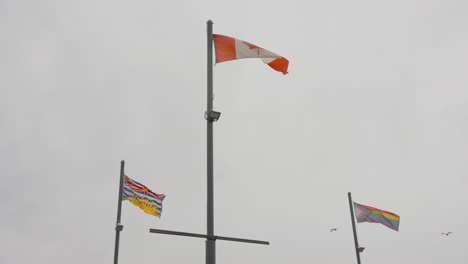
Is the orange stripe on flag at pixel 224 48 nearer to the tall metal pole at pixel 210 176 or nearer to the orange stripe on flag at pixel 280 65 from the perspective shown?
the tall metal pole at pixel 210 176

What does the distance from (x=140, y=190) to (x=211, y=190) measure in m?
10.2

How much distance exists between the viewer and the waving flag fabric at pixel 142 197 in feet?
55.3

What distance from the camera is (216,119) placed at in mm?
8453

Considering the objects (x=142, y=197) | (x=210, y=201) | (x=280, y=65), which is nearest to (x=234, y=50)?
(x=280, y=65)

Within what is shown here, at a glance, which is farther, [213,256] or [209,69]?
[209,69]

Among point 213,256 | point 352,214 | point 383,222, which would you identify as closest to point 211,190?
point 213,256

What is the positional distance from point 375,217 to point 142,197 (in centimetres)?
1273

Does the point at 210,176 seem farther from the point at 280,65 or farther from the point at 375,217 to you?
the point at 375,217

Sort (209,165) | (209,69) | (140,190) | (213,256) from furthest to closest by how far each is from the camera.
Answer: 1. (140,190)
2. (209,69)
3. (209,165)
4. (213,256)

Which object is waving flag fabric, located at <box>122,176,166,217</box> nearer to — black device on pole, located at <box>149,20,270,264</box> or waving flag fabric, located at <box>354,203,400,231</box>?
black device on pole, located at <box>149,20,270,264</box>

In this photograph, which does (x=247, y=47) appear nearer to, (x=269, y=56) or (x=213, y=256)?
(x=269, y=56)

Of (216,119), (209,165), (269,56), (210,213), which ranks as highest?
(269,56)

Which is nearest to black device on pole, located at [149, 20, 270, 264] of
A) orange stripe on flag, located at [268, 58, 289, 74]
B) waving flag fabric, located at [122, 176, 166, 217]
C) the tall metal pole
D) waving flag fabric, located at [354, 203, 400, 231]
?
the tall metal pole

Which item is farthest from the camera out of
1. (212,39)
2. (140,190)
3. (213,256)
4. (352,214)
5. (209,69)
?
(352,214)
